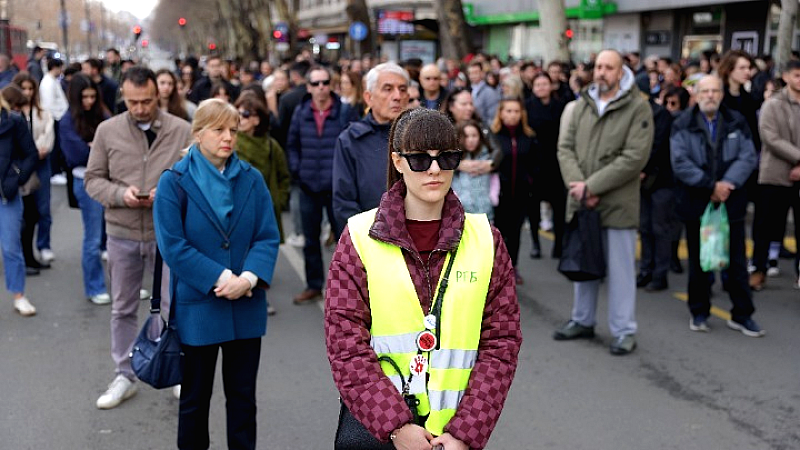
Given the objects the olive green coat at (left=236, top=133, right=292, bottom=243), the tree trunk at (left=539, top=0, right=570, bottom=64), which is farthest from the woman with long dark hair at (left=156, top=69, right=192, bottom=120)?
the tree trunk at (left=539, top=0, right=570, bottom=64)

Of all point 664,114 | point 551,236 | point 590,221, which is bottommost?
point 551,236

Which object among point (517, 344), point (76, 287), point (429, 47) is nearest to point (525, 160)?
point (76, 287)

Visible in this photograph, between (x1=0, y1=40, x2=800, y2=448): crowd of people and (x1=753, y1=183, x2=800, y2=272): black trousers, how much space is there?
0.8 inches

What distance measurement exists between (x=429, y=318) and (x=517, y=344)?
0.33 m

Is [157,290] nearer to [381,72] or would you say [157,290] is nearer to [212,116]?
[212,116]

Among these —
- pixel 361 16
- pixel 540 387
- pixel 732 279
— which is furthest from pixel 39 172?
pixel 361 16

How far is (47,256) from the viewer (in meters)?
9.80

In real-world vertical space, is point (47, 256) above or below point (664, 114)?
below

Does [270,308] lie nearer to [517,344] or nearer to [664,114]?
[664,114]

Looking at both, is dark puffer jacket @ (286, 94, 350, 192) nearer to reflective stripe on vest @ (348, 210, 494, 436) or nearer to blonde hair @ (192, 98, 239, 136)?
blonde hair @ (192, 98, 239, 136)

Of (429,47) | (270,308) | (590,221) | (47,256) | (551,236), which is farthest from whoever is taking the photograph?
(429,47)

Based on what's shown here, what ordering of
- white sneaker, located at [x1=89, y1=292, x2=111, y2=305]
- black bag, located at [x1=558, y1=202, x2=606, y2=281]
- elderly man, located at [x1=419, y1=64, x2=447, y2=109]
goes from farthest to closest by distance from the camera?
elderly man, located at [x1=419, y1=64, x2=447, y2=109] → white sneaker, located at [x1=89, y1=292, x2=111, y2=305] → black bag, located at [x1=558, y1=202, x2=606, y2=281]

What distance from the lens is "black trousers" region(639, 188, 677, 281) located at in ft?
28.7

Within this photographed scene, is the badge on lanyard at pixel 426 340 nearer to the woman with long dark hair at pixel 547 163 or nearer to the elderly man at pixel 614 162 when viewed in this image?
the elderly man at pixel 614 162
